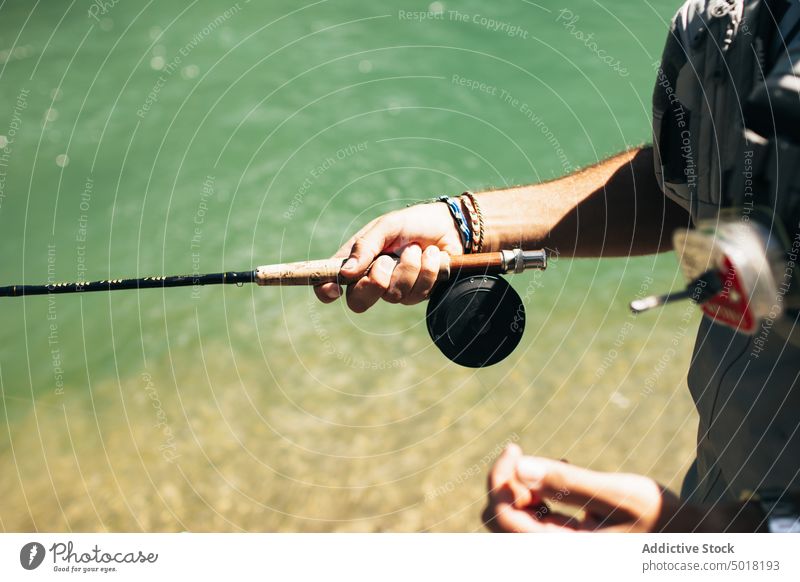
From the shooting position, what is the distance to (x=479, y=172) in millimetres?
3791

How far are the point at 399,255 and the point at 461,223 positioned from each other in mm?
159

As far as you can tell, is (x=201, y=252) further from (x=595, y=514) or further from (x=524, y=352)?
(x=595, y=514)

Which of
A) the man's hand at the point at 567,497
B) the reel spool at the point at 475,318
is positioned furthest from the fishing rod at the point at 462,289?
the man's hand at the point at 567,497

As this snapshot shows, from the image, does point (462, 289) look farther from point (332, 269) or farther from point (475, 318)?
point (332, 269)

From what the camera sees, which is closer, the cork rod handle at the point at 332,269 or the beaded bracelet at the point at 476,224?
the cork rod handle at the point at 332,269

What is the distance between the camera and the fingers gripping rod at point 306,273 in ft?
4.36

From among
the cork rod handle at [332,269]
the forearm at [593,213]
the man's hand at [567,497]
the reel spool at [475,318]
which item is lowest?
the man's hand at [567,497]

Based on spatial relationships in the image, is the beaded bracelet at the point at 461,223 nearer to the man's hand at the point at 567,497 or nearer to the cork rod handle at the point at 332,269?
the cork rod handle at the point at 332,269

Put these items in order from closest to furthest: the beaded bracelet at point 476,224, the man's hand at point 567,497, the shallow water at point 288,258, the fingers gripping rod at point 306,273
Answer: the man's hand at point 567,497 → the fingers gripping rod at point 306,273 → the beaded bracelet at point 476,224 → the shallow water at point 288,258

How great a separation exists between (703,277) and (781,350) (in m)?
0.21

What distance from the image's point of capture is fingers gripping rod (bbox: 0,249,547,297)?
4.36 ft

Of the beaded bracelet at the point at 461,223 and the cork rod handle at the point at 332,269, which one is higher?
the beaded bracelet at the point at 461,223

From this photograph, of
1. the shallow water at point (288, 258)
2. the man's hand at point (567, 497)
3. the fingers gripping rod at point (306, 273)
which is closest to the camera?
the man's hand at point (567, 497)

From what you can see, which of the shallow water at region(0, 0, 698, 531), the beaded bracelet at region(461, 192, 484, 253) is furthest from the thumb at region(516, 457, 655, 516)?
the shallow water at region(0, 0, 698, 531)
